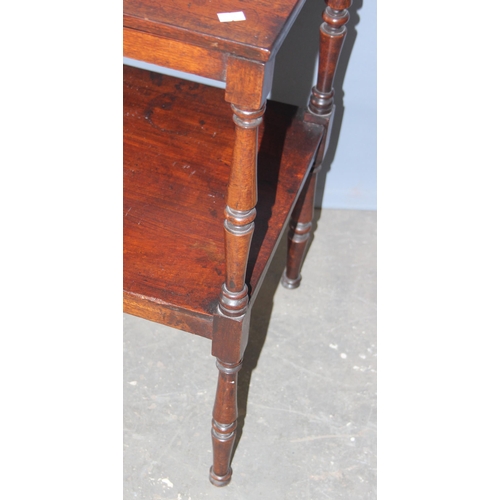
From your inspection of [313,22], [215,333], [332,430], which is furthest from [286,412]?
[313,22]

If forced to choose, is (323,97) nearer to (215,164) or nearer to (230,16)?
(215,164)

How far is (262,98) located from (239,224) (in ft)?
0.69

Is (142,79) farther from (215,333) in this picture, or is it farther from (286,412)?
(286,412)

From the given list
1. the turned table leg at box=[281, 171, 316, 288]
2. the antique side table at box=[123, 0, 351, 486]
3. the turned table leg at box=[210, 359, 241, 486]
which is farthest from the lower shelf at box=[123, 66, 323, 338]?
the turned table leg at box=[281, 171, 316, 288]

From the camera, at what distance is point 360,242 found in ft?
6.83

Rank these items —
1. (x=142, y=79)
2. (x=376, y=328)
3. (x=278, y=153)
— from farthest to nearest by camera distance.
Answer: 1. (x=376, y=328)
2. (x=142, y=79)
3. (x=278, y=153)

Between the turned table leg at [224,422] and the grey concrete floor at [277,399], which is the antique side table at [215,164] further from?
the grey concrete floor at [277,399]

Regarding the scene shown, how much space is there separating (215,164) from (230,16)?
496mm

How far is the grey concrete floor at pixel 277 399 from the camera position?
1.57m

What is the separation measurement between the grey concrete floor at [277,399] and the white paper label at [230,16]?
3.20 ft

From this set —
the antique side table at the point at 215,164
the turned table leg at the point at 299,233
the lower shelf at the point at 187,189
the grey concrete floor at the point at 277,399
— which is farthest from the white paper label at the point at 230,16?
the grey concrete floor at the point at 277,399

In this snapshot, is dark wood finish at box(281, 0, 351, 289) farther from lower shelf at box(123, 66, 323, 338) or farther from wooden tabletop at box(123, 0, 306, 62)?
wooden tabletop at box(123, 0, 306, 62)

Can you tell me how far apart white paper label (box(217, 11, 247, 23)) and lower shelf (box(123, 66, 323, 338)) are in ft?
1.52

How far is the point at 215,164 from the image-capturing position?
57.2 inches
